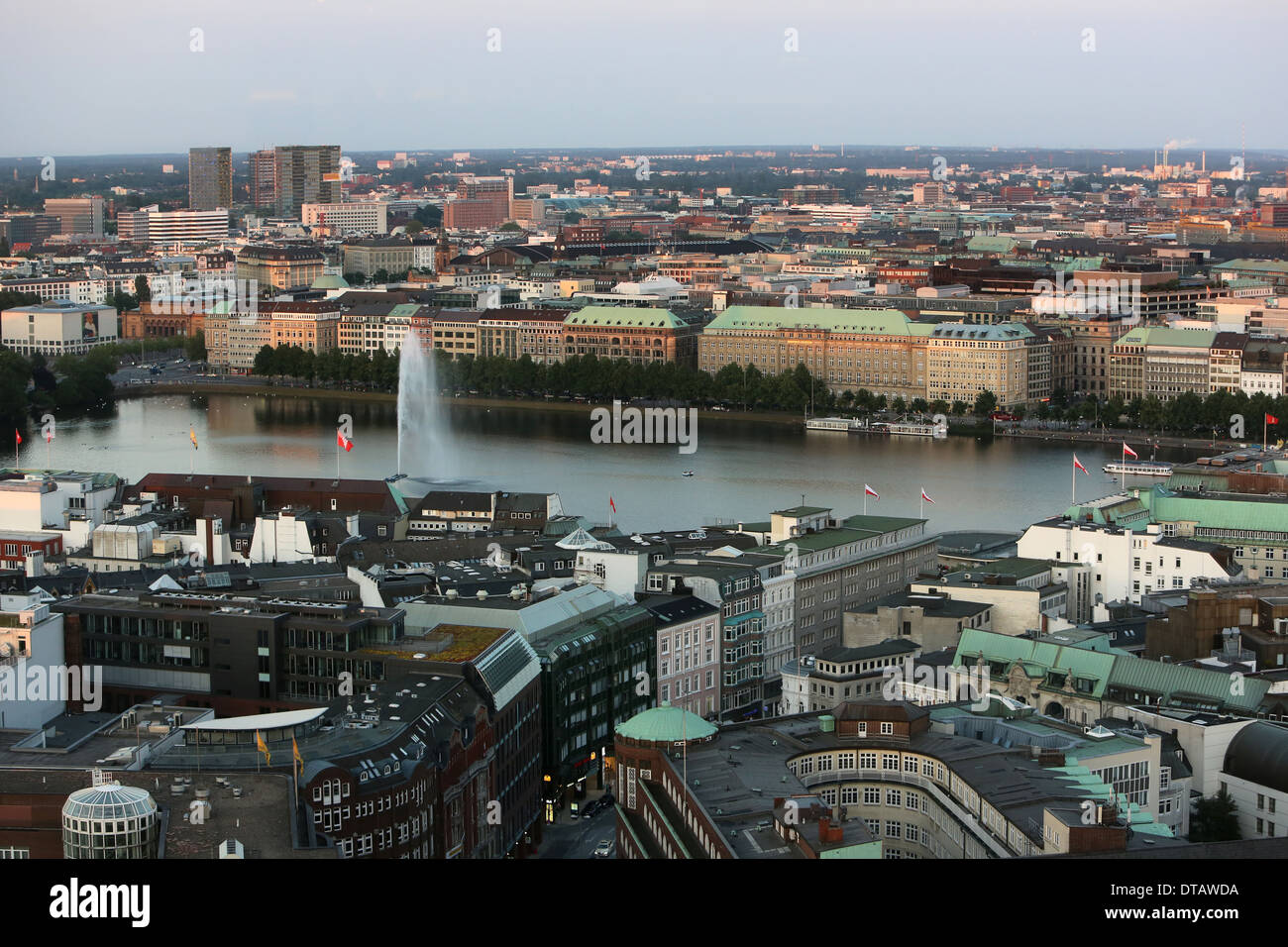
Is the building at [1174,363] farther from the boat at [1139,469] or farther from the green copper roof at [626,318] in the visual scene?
the green copper roof at [626,318]

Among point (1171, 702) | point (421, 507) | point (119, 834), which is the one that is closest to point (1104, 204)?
point (421, 507)

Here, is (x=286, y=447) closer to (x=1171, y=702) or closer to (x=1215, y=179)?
(x=1171, y=702)

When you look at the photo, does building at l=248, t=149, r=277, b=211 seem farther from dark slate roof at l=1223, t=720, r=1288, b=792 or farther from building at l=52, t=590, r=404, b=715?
dark slate roof at l=1223, t=720, r=1288, b=792

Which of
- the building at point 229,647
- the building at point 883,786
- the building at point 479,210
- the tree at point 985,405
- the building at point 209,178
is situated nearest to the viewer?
the building at point 883,786

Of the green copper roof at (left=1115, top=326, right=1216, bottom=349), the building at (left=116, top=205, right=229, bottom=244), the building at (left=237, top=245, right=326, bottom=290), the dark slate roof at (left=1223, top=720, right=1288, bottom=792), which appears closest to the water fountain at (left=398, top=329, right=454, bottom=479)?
the green copper roof at (left=1115, top=326, right=1216, bottom=349)

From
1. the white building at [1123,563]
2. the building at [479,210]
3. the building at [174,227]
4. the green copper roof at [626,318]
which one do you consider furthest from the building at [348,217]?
the white building at [1123,563]

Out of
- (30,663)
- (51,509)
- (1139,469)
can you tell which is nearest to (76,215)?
(1139,469)

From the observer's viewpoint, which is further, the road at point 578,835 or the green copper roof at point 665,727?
A: the road at point 578,835
